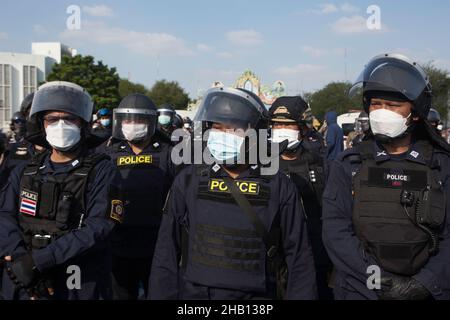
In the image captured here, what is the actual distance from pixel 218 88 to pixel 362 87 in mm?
996

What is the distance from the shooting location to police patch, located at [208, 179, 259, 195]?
9.74 ft

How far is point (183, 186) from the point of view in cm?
309

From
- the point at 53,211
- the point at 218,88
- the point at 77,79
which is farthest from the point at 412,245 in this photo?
the point at 77,79

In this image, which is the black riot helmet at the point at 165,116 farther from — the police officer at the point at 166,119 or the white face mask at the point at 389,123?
the white face mask at the point at 389,123

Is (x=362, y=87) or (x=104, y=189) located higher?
(x=362, y=87)

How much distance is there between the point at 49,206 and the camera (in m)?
3.19

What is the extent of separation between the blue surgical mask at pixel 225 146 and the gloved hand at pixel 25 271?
1.31 m

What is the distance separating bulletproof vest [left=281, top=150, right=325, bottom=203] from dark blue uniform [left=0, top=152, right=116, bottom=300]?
1.72 m

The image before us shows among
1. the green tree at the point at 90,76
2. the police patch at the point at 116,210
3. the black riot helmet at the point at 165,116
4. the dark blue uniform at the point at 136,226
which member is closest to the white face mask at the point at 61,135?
the police patch at the point at 116,210

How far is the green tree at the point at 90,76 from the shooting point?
1989 inches

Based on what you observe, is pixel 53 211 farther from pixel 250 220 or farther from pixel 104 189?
pixel 250 220

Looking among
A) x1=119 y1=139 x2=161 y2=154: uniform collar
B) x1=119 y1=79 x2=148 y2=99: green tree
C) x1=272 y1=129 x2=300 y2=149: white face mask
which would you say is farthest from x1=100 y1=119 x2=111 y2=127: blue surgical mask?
x1=119 y1=79 x2=148 y2=99: green tree
